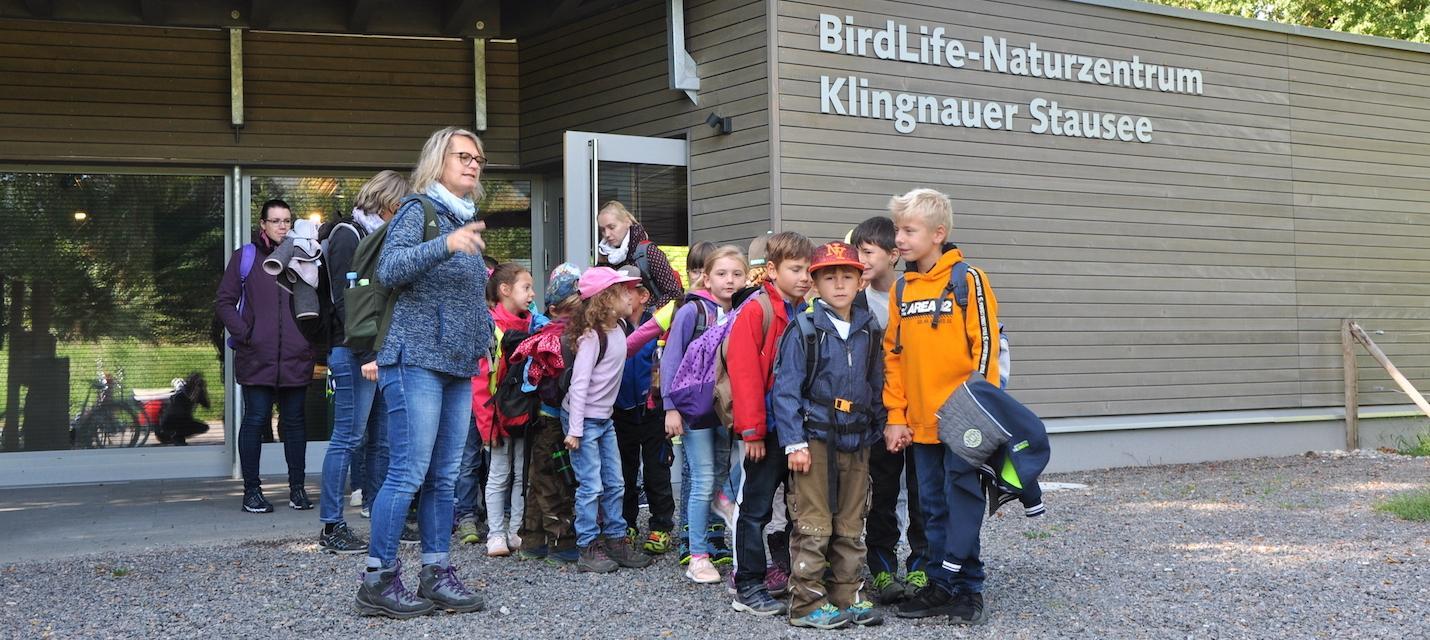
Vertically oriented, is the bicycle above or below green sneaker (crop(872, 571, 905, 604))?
above

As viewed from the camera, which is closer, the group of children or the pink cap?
the group of children

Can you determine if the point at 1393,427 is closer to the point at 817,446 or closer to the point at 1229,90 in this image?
the point at 1229,90

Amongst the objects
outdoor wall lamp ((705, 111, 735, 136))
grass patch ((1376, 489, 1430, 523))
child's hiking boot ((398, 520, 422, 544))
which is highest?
outdoor wall lamp ((705, 111, 735, 136))

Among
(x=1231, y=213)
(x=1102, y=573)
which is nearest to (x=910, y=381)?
(x=1102, y=573)

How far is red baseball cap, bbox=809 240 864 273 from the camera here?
485cm

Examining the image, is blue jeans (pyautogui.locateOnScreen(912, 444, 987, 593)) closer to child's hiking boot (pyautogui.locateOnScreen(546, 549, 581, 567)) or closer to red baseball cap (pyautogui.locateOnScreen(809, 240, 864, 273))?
red baseball cap (pyautogui.locateOnScreen(809, 240, 864, 273))

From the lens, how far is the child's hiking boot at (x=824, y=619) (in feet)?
15.8

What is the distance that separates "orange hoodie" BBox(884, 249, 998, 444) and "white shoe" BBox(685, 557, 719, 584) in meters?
1.13

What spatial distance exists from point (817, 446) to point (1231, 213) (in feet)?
23.3

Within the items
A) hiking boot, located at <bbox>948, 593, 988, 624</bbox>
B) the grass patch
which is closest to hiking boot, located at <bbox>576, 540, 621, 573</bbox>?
hiking boot, located at <bbox>948, 593, 988, 624</bbox>

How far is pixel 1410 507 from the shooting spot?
7.47 meters

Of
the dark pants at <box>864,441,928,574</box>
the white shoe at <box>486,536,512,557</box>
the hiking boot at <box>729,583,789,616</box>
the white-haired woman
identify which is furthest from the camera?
the white-haired woman

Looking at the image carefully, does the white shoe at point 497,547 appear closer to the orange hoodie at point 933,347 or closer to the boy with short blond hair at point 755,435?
the boy with short blond hair at point 755,435

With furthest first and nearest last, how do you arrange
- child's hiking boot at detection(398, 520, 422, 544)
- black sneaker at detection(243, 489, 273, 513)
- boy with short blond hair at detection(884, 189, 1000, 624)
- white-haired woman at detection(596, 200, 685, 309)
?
black sneaker at detection(243, 489, 273, 513)
white-haired woman at detection(596, 200, 685, 309)
child's hiking boot at detection(398, 520, 422, 544)
boy with short blond hair at detection(884, 189, 1000, 624)
